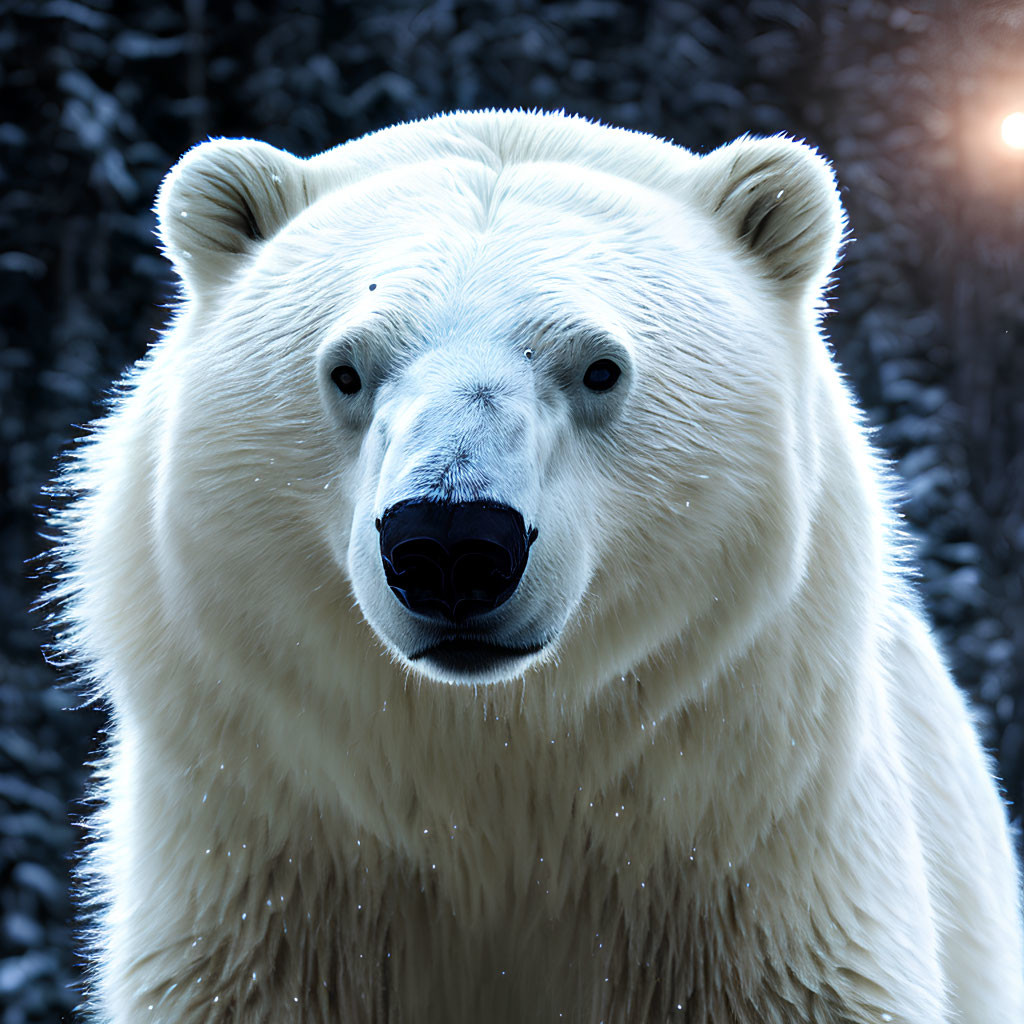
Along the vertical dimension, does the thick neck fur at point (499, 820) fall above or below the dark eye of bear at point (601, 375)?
below

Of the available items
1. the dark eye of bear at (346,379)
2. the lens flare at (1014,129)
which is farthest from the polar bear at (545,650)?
the lens flare at (1014,129)

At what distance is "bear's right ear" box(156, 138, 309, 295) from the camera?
2316 millimetres

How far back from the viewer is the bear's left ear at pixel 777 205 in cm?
232

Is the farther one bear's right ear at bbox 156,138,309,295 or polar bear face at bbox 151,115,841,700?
bear's right ear at bbox 156,138,309,295

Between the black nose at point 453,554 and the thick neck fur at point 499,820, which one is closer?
the black nose at point 453,554

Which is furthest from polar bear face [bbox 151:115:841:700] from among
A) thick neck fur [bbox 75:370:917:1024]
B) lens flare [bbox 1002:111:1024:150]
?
lens flare [bbox 1002:111:1024:150]

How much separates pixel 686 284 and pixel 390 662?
767 mm

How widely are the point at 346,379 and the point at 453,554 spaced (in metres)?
0.48

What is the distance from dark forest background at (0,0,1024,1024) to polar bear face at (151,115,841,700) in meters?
3.82

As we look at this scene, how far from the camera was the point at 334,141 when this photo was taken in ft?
24.6

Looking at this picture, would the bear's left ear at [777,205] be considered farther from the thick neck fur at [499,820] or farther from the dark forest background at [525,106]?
the dark forest background at [525,106]

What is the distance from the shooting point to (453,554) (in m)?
1.61

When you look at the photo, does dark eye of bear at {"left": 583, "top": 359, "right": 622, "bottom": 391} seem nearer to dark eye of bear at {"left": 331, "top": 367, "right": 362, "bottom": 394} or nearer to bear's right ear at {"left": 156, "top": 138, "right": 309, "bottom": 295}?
dark eye of bear at {"left": 331, "top": 367, "right": 362, "bottom": 394}

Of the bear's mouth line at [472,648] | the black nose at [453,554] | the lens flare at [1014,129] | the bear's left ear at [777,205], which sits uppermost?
the lens flare at [1014,129]
